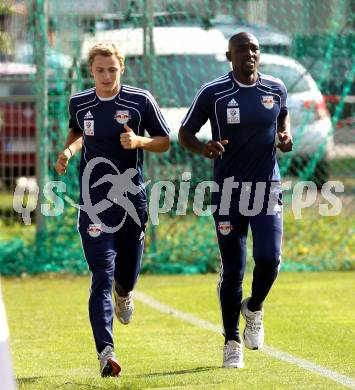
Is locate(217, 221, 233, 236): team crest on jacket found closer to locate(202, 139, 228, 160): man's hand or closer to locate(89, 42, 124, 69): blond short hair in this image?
locate(202, 139, 228, 160): man's hand

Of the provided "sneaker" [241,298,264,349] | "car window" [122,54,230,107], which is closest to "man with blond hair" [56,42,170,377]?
"sneaker" [241,298,264,349]

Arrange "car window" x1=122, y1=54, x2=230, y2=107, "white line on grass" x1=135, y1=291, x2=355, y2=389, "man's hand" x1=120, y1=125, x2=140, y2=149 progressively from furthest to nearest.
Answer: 1. "car window" x1=122, y1=54, x2=230, y2=107
2. "man's hand" x1=120, y1=125, x2=140, y2=149
3. "white line on grass" x1=135, y1=291, x2=355, y2=389

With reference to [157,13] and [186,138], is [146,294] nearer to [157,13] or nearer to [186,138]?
[157,13]

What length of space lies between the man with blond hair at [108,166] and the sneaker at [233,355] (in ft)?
2.50

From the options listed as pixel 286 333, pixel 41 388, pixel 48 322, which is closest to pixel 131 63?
pixel 48 322

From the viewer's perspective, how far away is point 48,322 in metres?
10.1

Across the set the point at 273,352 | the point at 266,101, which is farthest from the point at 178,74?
the point at 266,101

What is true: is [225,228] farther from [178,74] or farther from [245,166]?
[178,74]

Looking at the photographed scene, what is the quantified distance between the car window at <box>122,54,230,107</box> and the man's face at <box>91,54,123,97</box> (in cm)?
547

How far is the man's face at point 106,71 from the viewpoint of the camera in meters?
7.63

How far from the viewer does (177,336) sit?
363 inches

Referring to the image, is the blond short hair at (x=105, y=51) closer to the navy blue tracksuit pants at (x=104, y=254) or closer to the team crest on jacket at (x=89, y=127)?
the team crest on jacket at (x=89, y=127)

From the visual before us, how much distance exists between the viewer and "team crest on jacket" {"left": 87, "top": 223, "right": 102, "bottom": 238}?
7.64 metres

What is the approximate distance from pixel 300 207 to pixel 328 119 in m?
1.09
